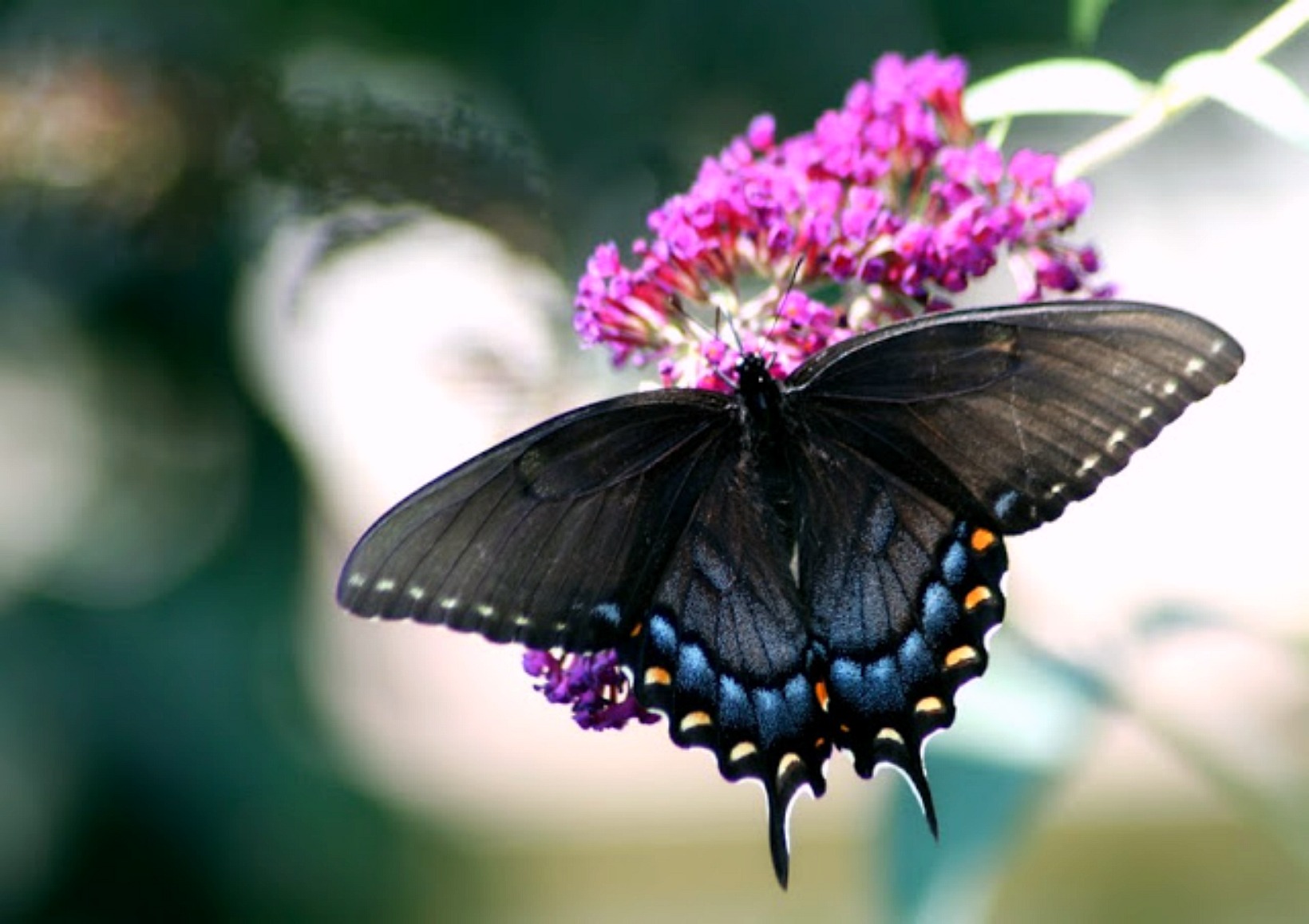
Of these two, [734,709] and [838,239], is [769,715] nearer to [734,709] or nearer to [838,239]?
[734,709]

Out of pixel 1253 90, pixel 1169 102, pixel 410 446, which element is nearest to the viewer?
pixel 1253 90

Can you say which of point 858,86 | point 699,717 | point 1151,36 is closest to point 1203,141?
point 1151,36

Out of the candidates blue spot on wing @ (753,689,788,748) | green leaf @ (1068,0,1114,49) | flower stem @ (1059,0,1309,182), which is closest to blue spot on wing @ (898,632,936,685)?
blue spot on wing @ (753,689,788,748)

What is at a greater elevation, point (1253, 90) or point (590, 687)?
point (1253, 90)

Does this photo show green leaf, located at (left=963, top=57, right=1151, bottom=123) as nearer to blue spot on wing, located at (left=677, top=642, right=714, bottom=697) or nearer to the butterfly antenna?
the butterfly antenna

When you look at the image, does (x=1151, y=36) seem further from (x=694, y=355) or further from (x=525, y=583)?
(x=525, y=583)

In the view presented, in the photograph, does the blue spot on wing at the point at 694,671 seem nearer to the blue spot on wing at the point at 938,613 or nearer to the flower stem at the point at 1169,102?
the blue spot on wing at the point at 938,613

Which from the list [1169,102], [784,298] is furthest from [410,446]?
[1169,102]
